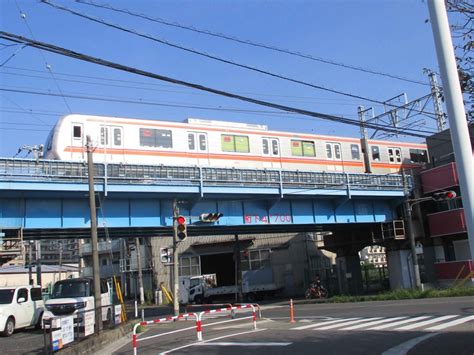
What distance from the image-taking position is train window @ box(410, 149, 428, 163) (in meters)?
37.9

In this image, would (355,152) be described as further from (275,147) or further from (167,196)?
(167,196)

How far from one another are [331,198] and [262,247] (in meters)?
22.3

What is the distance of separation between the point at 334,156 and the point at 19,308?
20.0 m

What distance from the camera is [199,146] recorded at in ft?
85.9

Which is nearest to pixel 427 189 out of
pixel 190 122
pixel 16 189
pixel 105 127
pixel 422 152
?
pixel 422 152

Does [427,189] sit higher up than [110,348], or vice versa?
[427,189]

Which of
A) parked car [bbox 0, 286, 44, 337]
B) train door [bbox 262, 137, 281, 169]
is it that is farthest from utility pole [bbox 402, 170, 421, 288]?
parked car [bbox 0, 286, 44, 337]

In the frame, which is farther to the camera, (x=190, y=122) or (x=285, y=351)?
(x=190, y=122)

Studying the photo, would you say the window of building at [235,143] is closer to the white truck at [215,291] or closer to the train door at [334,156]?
the train door at [334,156]

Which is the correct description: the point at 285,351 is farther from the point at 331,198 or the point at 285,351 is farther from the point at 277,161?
the point at 331,198

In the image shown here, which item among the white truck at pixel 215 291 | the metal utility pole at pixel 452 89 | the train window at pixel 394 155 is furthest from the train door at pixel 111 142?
the white truck at pixel 215 291

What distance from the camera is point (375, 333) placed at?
13.8 metres

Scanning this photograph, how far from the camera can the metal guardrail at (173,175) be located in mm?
21469

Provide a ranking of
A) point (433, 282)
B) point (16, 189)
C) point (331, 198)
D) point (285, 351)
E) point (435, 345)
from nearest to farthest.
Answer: point (435, 345)
point (285, 351)
point (16, 189)
point (331, 198)
point (433, 282)
